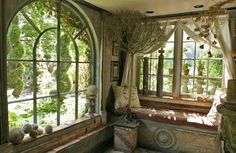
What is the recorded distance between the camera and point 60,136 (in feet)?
9.80

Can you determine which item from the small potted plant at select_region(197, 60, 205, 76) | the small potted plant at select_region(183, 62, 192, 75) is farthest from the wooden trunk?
the small potted plant at select_region(197, 60, 205, 76)

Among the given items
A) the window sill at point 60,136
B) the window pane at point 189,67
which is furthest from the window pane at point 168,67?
the window sill at point 60,136

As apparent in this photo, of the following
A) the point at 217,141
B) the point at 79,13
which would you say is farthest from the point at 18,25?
the point at 217,141

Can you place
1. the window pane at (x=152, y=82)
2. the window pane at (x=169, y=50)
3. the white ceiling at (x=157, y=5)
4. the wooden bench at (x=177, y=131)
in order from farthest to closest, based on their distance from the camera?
the window pane at (x=152, y=82), the window pane at (x=169, y=50), the wooden bench at (x=177, y=131), the white ceiling at (x=157, y=5)

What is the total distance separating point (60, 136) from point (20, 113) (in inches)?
27.8

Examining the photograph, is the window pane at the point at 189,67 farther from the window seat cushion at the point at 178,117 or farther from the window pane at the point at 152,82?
the window seat cushion at the point at 178,117

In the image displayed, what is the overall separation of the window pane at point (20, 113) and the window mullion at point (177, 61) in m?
2.96

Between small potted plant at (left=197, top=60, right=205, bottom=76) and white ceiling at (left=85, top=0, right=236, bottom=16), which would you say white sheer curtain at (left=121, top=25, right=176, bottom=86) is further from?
small potted plant at (left=197, top=60, right=205, bottom=76)

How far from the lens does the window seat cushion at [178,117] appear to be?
3.31m

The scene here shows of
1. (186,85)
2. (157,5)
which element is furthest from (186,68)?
(157,5)

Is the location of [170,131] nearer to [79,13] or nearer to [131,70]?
[131,70]

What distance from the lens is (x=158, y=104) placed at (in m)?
4.41

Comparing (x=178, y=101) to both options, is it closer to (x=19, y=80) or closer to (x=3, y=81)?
(x=19, y=80)

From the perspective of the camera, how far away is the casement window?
398 centimetres
